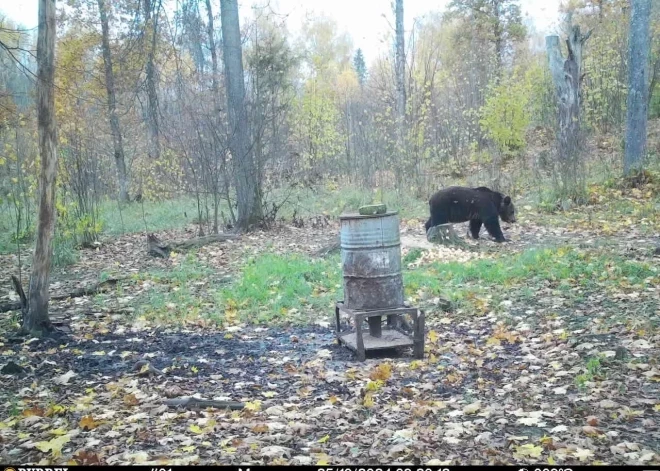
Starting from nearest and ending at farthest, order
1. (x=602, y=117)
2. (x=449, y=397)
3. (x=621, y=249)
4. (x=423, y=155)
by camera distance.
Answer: (x=449, y=397), (x=621, y=249), (x=423, y=155), (x=602, y=117)

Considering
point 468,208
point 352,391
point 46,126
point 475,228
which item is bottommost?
point 352,391

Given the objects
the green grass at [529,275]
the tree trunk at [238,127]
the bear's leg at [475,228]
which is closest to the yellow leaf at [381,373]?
the green grass at [529,275]

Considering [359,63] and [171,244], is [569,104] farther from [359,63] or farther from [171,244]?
[359,63]

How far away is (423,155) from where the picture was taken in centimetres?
1975

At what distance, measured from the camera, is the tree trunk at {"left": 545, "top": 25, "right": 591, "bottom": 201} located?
15.5 meters

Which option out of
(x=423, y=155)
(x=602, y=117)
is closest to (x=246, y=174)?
(x=423, y=155)

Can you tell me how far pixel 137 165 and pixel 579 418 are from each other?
22083 mm

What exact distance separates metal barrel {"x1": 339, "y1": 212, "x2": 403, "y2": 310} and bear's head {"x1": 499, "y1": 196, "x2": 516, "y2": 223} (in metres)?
7.52

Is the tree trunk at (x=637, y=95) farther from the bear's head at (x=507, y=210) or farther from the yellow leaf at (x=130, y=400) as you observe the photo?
the yellow leaf at (x=130, y=400)

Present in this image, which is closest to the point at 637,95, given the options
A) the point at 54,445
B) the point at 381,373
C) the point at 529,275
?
the point at 529,275

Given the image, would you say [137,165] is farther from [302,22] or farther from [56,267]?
[302,22]

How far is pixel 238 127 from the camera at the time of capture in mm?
15281

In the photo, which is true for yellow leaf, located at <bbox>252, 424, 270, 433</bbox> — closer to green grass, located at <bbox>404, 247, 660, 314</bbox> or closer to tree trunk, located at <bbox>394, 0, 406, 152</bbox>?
green grass, located at <bbox>404, 247, 660, 314</bbox>

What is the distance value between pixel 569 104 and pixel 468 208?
5.41m
